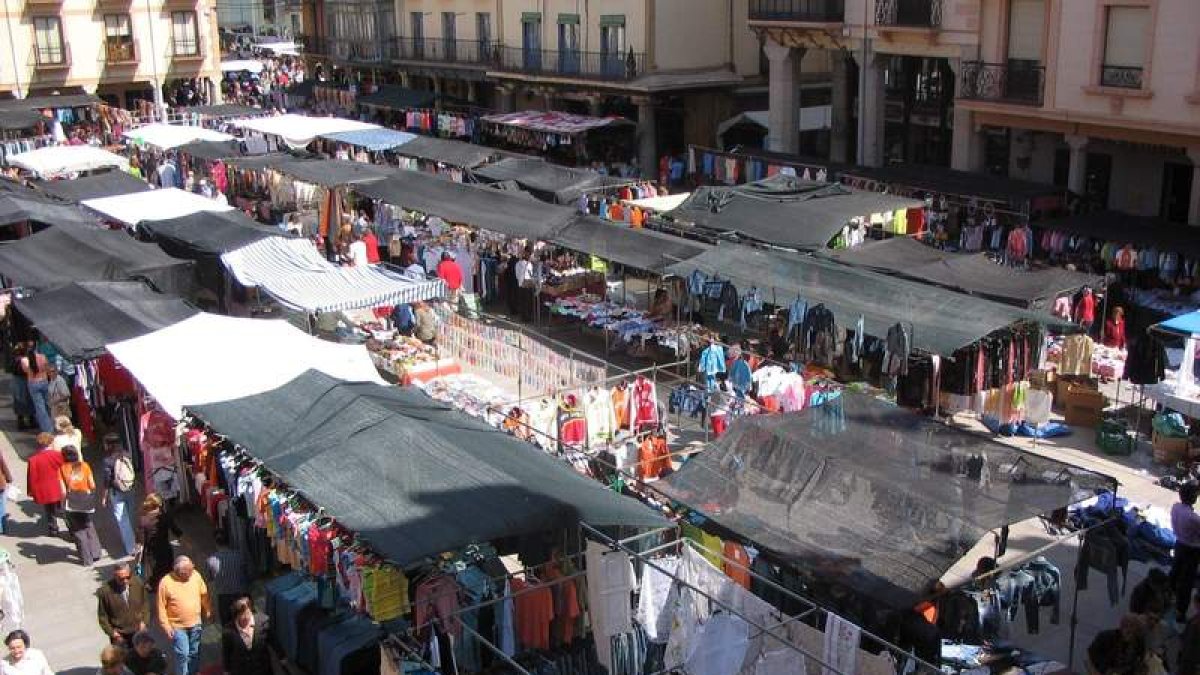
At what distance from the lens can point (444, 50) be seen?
48.1 meters

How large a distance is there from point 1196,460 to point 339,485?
11230mm

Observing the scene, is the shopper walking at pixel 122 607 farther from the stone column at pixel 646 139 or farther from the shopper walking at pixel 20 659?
the stone column at pixel 646 139

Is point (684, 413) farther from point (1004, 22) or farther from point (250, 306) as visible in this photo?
point (1004, 22)

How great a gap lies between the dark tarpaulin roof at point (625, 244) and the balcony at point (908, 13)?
12314 millimetres

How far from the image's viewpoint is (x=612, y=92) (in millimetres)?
39875

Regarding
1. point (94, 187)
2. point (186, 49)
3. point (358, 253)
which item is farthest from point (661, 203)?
point (186, 49)

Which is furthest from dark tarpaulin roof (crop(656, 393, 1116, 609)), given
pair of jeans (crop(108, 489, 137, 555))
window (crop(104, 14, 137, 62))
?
window (crop(104, 14, 137, 62))

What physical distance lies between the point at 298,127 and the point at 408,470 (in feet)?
88.6

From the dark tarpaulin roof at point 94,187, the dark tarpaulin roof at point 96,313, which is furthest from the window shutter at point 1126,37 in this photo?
the dark tarpaulin roof at point 94,187

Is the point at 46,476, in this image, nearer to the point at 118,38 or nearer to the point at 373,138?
the point at 373,138

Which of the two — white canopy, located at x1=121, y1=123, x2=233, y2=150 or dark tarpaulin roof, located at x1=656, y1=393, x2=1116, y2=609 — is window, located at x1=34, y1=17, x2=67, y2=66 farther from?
dark tarpaulin roof, located at x1=656, y1=393, x2=1116, y2=609

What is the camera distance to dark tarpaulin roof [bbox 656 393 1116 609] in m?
10.2

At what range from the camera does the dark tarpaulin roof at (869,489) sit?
33.6 feet

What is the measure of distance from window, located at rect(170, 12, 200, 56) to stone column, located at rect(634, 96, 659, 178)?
24372 mm
